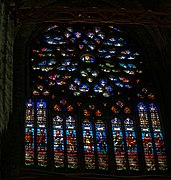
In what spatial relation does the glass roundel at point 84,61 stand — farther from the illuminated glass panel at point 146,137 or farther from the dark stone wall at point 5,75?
the dark stone wall at point 5,75

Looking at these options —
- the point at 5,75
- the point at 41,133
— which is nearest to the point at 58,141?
the point at 41,133

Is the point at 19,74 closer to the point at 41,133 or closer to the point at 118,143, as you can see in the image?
the point at 41,133

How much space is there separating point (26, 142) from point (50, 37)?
14.7 ft

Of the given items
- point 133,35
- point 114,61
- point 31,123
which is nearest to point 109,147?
point 31,123

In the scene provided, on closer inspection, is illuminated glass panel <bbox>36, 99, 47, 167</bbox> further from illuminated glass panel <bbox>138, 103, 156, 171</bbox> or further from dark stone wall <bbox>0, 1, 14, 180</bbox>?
illuminated glass panel <bbox>138, 103, 156, 171</bbox>

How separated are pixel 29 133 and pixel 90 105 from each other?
2130 mm

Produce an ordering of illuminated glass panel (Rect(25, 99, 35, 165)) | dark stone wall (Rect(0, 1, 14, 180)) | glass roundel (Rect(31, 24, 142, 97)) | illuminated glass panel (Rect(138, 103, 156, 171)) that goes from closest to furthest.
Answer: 1. dark stone wall (Rect(0, 1, 14, 180))
2. illuminated glass panel (Rect(25, 99, 35, 165))
3. illuminated glass panel (Rect(138, 103, 156, 171))
4. glass roundel (Rect(31, 24, 142, 97))

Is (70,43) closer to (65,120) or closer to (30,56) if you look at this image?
(30,56)

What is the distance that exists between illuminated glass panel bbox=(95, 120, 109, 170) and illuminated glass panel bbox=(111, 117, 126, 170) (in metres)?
0.28

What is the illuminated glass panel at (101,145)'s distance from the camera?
14.5 metres

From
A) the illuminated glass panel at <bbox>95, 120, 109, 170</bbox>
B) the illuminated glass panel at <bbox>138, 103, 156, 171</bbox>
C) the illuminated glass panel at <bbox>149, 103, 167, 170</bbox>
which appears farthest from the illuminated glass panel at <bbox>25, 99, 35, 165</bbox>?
the illuminated glass panel at <bbox>149, 103, 167, 170</bbox>

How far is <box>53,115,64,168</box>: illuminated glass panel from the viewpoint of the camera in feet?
47.1

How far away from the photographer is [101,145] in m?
14.9

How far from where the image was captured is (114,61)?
676 inches
